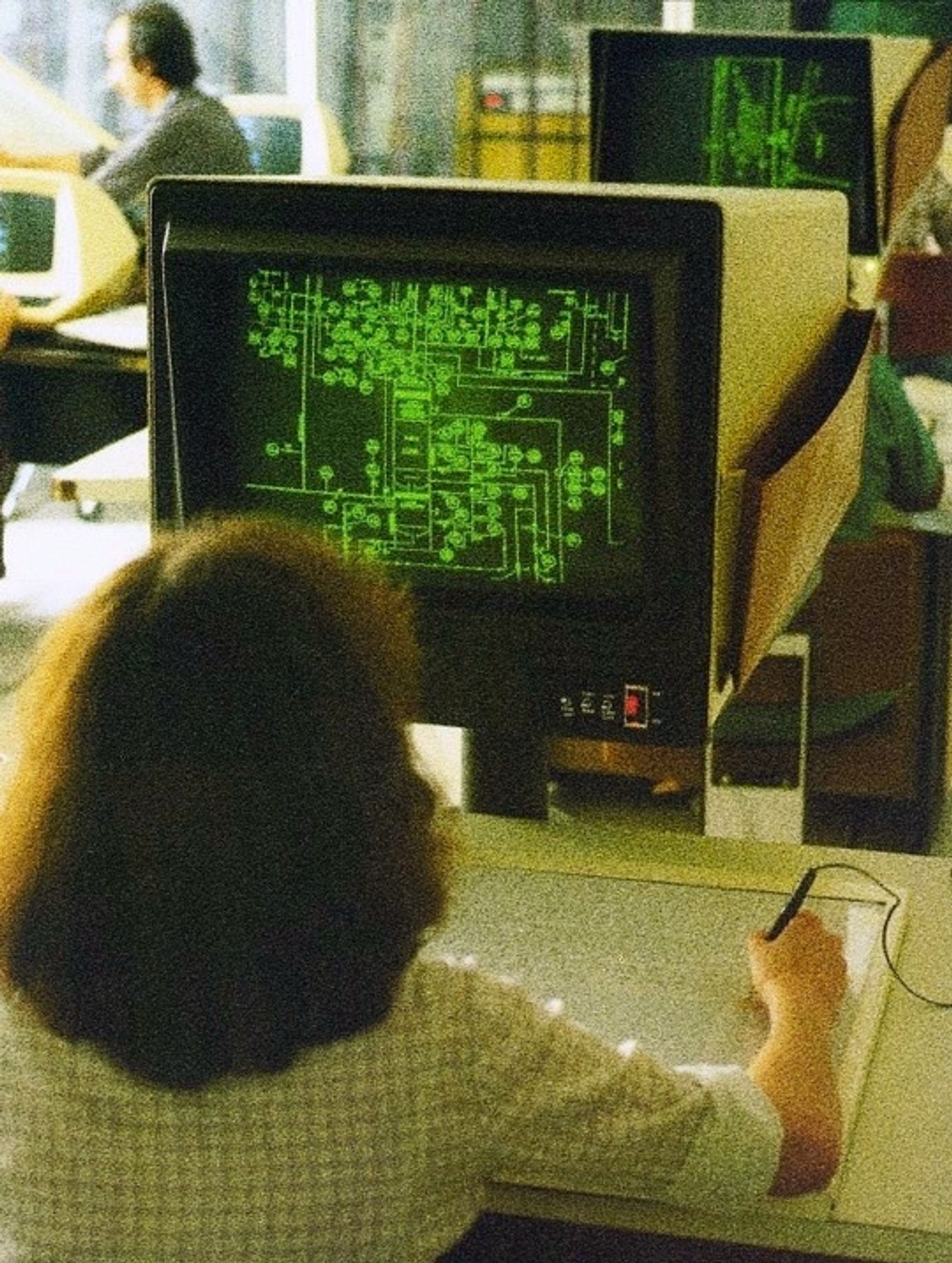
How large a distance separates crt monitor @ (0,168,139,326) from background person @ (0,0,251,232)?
0.65 meters

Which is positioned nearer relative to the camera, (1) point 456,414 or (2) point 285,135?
(1) point 456,414

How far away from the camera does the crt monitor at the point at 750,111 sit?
2.34 meters

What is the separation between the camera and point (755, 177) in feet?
7.89

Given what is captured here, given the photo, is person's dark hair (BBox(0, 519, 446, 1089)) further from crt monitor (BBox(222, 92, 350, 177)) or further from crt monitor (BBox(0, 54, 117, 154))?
crt monitor (BBox(222, 92, 350, 177))

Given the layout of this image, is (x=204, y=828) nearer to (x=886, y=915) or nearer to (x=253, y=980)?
(x=253, y=980)

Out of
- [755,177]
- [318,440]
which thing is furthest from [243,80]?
[318,440]

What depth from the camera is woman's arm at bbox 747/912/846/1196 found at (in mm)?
993

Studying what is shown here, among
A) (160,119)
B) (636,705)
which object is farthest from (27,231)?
(636,705)

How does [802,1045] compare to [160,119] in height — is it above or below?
below

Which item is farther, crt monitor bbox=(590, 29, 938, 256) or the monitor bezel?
crt monitor bbox=(590, 29, 938, 256)

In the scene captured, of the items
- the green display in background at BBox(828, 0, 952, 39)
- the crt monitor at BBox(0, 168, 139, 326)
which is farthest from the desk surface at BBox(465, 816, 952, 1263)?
the green display in background at BBox(828, 0, 952, 39)

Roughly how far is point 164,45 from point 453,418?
3.98m

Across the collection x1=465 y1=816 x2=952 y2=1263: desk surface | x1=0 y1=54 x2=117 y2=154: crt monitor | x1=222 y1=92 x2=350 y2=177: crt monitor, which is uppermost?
x1=0 y1=54 x2=117 y2=154: crt monitor

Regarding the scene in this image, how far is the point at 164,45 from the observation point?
16.2 feet
